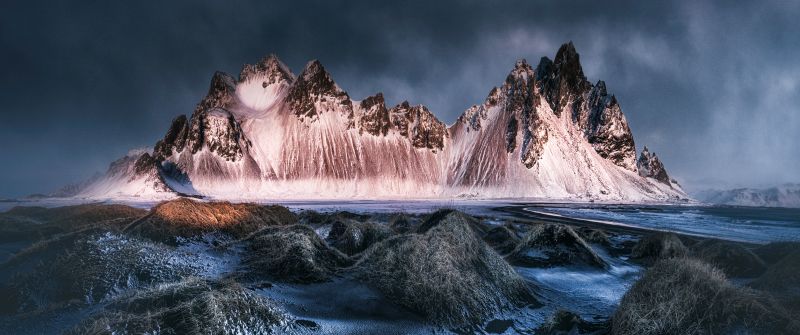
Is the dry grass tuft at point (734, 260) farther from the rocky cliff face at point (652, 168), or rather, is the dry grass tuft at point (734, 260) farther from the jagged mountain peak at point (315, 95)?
the rocky cliff face at point (652, 168)

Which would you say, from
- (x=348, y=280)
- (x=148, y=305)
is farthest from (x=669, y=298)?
(x=148, y=305)

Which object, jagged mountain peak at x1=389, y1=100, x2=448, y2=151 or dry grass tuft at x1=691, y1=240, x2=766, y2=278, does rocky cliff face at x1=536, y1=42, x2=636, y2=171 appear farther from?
dry grass tuft at x1=691, y1=240, x2=766, y2=278

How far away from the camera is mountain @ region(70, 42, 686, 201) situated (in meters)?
115

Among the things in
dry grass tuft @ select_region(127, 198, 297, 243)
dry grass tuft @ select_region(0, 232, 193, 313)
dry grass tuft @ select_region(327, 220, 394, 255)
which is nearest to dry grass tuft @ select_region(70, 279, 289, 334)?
dry grass tuft @ select_region(0, 232, 193, 313)

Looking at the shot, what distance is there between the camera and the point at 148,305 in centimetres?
549

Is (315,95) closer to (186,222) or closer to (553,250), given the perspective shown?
(186,222)

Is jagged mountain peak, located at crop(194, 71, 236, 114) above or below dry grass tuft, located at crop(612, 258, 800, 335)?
above

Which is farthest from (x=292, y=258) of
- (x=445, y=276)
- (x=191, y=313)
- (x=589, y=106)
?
(x=589, y=106)

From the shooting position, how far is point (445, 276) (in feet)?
25.2

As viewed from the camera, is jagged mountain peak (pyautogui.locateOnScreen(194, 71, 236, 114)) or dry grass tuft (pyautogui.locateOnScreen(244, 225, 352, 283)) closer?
dry grass tuft (pyautogui.locateOnScreen(244, 225, 352, 283))

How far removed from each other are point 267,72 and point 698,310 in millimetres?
158494

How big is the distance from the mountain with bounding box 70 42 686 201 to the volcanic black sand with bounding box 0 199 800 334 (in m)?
106

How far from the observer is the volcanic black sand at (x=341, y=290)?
5.50m

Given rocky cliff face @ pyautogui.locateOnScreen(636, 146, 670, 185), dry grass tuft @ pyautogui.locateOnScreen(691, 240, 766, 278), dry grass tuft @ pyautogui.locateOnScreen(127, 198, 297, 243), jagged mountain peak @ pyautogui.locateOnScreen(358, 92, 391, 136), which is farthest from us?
rocky cliff face @ pyautogui.locateOnScreen(636, 146, 670, 185)
